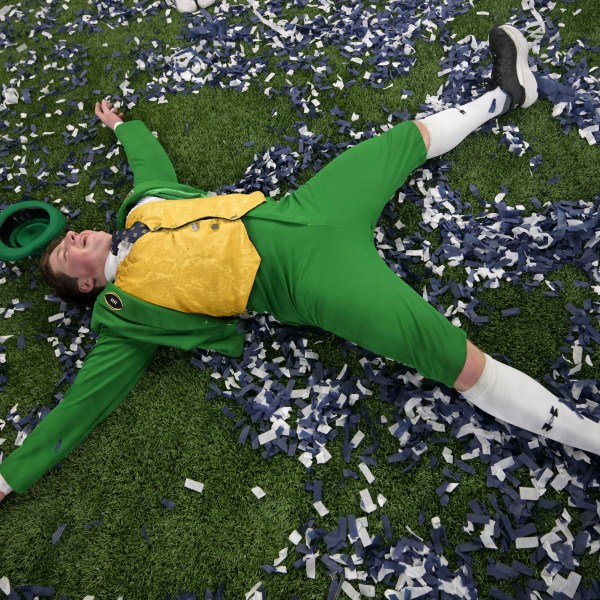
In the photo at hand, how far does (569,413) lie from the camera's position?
5.37 feet

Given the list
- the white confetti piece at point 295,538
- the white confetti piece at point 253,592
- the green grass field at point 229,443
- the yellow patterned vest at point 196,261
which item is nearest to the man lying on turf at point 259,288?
the yellow patterned vest at point 196,261

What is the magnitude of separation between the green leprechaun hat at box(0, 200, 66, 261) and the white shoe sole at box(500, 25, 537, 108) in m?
2.42

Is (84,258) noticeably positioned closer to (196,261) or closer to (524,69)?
(196,261)

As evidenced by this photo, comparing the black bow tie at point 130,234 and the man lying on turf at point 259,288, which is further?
the black bow tie at point 130,234

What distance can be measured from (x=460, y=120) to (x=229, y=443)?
181cm

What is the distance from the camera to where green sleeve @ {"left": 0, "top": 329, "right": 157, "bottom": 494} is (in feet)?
6.02

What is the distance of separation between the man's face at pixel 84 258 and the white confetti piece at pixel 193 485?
37.0 inches

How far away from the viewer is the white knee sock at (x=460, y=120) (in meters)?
2.11

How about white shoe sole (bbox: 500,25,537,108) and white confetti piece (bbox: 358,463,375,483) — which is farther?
white shoe sole (bbox: 500,25,537,108)

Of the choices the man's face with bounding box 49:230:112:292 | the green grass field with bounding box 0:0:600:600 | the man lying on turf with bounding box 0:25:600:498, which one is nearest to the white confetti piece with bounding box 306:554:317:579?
the green grass field with bounding box 0:0:600:600

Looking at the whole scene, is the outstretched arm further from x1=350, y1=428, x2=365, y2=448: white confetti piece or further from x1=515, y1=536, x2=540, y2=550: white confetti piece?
x1=515, y1=536, x2=540, y2=550: white confetti piece

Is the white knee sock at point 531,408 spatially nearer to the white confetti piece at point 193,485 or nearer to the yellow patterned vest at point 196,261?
the yellow patterned vest at point 196,261

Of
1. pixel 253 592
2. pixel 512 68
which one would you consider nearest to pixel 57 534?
pixel 253 592

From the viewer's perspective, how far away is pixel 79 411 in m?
1.87
